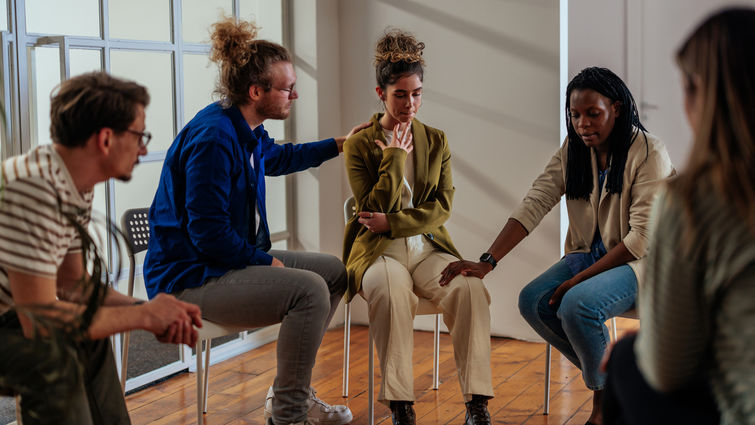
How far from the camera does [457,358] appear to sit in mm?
2459

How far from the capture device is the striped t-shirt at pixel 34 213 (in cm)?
144

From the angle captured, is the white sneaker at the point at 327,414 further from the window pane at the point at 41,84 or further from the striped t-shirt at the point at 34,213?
the striped t-shirt at the point at 34,213

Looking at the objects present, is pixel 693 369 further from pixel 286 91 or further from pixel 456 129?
pixel 456 129

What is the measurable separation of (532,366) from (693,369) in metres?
2.02

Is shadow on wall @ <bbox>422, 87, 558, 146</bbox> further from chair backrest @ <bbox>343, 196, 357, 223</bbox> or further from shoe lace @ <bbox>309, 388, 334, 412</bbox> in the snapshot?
shoe lace @ <bbox>309, 388, 334, 412</bbox>

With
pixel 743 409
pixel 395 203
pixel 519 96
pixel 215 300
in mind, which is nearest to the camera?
pixel 743 409

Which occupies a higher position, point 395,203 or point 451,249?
point 395,203

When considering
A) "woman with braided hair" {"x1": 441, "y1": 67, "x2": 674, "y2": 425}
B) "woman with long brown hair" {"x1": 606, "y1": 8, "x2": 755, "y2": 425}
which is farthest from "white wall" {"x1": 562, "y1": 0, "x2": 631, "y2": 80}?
"woman with long brown hair" {"x1": 606, "y1": 8, "x2": 755, "y2": 425}

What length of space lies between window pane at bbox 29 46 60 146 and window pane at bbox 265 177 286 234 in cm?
118

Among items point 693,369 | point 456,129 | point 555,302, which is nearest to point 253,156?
point 555,302

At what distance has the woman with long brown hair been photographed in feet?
3.57

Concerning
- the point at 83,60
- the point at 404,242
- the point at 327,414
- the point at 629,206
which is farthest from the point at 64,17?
the point at 629,206

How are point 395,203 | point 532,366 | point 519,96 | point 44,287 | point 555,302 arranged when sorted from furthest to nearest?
point 519,96 → point 532,366 → point 395,203 → point 555,302 → point 44,287

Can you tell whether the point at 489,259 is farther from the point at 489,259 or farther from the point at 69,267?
the point at 69,267
